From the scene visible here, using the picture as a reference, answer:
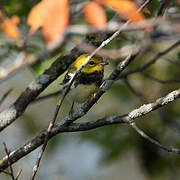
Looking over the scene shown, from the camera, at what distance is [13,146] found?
6.75 meters

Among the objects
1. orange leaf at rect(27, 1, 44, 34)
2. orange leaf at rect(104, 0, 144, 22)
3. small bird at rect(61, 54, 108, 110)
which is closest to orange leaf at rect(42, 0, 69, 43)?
orange leaf at rect(27, 1, 44, 34)

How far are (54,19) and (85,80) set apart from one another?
6.02ft

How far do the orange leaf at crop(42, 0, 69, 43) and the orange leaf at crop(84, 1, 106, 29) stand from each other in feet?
0.33

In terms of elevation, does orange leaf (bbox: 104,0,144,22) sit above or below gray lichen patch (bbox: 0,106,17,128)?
above

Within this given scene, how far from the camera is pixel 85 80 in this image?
3.41 metres

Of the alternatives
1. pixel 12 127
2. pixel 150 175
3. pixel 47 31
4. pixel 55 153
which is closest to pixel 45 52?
pixel 47 31

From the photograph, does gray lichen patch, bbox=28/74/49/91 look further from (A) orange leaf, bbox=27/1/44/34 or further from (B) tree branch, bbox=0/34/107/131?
(A) orange leaf, bbox=27/1/44/34

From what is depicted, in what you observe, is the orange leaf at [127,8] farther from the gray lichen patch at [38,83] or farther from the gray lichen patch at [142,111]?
the gray lichen patch at [38,83]

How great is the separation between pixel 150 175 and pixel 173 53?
1.76 metres

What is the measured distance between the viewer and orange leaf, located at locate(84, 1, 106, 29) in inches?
62.0

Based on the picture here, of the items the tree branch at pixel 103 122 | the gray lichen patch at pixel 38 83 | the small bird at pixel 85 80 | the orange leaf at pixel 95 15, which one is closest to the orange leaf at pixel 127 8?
the orange leaf at pixel 95 15

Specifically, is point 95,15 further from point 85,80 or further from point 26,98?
point 85,80

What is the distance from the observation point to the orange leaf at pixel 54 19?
1537 millimetres

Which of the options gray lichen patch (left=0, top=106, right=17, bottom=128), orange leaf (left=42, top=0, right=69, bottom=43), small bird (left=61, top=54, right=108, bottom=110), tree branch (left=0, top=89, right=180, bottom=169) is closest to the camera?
orange leaf (left=42, top=0, right=69, bottom=43)
